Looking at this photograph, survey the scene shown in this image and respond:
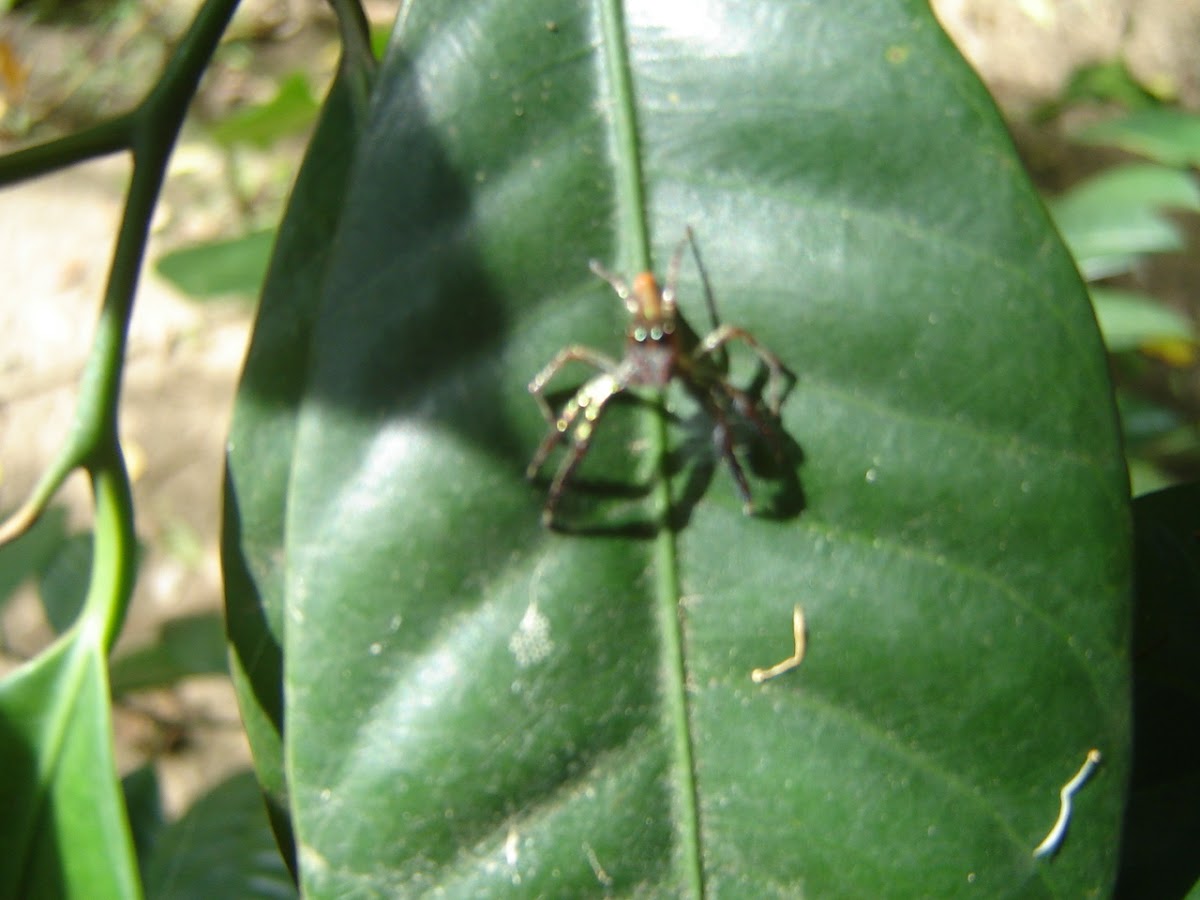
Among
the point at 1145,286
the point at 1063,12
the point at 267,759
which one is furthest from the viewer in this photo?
the point at 1063,12

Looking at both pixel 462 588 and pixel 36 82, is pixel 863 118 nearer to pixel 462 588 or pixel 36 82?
pixel 462 588

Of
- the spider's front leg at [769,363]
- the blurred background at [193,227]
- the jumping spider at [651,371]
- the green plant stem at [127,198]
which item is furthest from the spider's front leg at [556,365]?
the blurred background at [193,227]

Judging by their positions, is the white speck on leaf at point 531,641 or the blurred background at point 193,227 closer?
the white speck on leaf at point 531,641

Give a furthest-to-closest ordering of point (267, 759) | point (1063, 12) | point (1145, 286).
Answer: point (1063, 12), point (1145, 286), point (267, 759)

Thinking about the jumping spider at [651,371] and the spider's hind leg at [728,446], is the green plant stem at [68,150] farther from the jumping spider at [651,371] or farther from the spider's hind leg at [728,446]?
the spider's hind leg at [728,446]

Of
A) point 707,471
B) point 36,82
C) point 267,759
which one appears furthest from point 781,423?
point 36,82

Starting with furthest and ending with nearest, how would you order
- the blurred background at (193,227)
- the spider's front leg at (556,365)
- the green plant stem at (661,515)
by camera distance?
the blurred background at (193,227) < the spider's front leg at (556,365) < the green plant stem at (661,515)

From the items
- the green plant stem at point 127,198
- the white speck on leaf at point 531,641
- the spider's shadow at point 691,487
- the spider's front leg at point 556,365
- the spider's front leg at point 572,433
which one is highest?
the green plant stem at point 127,198
